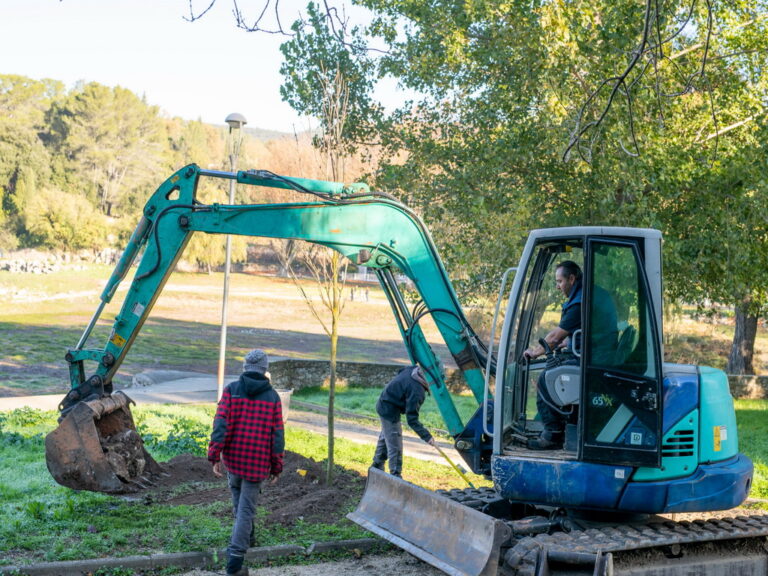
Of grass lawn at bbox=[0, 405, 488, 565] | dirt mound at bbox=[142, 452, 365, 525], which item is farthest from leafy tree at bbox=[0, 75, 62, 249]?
dirt mound at bbox=[142, 452, 365, 525]

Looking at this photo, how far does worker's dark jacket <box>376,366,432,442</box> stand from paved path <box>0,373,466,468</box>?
141 inches

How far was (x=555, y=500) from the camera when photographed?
21.2ft

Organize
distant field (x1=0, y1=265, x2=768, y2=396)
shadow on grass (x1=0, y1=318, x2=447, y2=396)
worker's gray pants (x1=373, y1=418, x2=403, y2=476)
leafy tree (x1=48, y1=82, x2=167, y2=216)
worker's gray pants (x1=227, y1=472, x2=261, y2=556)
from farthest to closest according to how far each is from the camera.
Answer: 1. leafy tree (x1=48, y1=82, x2=167, y2=216)
2. distant field (x1=0, y1=265, x2=768, y2=396)
3. shadow on grass (x1=0, y1=318, x2=447, y2=396)
4. worker's gray pants (x1=373, y1=418, x2=403, y2=476)
5. worker's gray pants (x1=227, y1=472, x2=261, y2=556)

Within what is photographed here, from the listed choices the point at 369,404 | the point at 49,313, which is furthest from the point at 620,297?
the point at 49,313

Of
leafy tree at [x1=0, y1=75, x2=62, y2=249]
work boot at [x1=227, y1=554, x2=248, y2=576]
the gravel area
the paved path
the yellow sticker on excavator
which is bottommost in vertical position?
the paved path

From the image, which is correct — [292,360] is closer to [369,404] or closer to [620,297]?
[369,404]

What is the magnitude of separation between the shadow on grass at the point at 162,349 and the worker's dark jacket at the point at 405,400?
13.1 meters

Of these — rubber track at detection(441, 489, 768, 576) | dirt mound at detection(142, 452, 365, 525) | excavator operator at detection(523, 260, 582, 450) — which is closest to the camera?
rubber track at detection(441, 489, 768, 576)

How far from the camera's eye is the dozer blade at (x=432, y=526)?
639cm

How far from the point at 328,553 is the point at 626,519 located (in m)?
2.70

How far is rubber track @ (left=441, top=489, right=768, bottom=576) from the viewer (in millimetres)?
5988

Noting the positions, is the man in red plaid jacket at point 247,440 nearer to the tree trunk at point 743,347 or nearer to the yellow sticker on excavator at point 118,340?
the yellow sticker on excavator at point 118,340

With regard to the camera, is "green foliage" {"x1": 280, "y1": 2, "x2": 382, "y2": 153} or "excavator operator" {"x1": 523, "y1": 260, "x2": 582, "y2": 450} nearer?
"excavator operator" {"x1": 523, "y1": 260, "x2": 582, "y2": 450}

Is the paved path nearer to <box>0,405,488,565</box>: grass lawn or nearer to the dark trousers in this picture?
<box>0,405,488,565</box>: grass lawn
